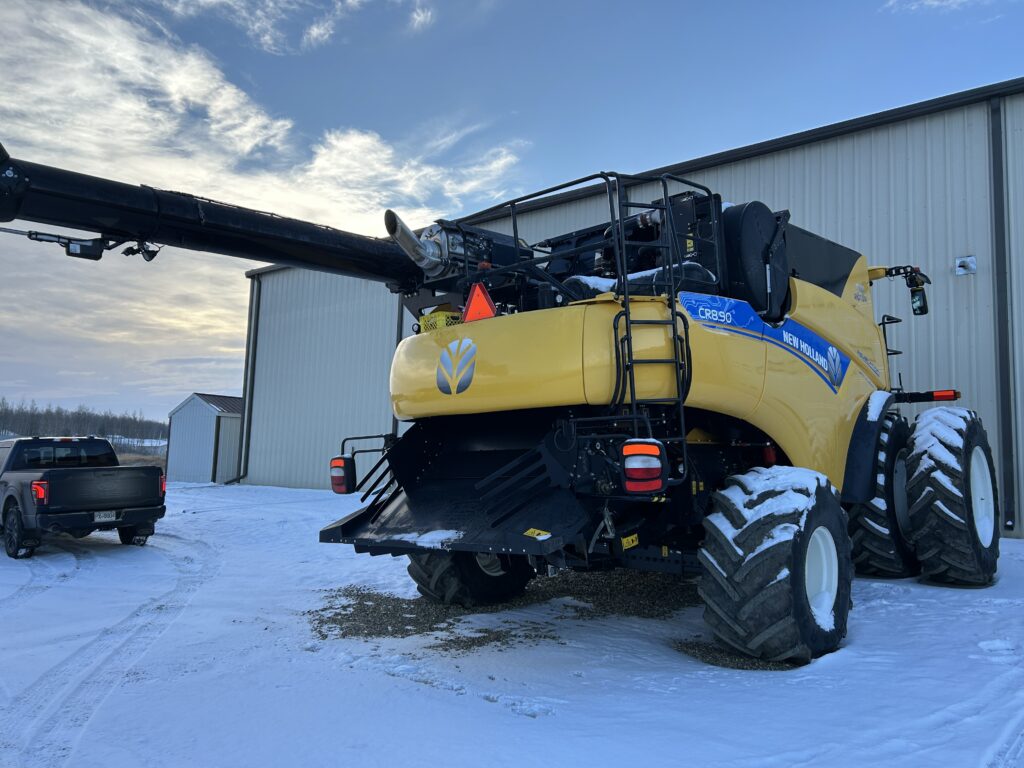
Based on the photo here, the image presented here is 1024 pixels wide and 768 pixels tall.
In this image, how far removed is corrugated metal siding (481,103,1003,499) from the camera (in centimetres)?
1106

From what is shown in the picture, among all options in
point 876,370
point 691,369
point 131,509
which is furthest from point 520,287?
point 131,509

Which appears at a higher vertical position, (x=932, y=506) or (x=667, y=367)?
(x=667, y=367)

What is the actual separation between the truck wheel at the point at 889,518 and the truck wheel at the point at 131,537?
998cm

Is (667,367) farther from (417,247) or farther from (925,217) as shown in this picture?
(925,217)

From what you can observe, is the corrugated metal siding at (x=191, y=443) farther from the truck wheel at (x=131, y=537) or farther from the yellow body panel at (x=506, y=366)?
the yellow body panel at (x=506, y=366)

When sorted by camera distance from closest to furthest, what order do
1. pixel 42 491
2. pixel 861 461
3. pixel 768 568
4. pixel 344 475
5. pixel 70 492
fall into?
pixel 768 568
pixel 344 475
pixel 861 461
pixel 42 491
pixel 70 492

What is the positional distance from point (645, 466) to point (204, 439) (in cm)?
2526

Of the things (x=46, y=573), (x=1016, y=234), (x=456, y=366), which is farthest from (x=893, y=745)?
(x=1016, y=234)

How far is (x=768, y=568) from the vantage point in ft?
14.7

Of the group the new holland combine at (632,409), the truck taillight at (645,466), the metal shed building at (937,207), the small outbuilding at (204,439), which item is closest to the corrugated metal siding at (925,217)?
the metal shed building at (937,207)

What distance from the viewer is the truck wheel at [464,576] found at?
257 inches

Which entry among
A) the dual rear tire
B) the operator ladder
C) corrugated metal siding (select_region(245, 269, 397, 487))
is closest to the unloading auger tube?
the operator ladder

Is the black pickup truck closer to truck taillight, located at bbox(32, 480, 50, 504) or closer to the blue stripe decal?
truck taillight, located at bbox(32, 480, 50, 504)

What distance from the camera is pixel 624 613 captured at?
6.48 meters
